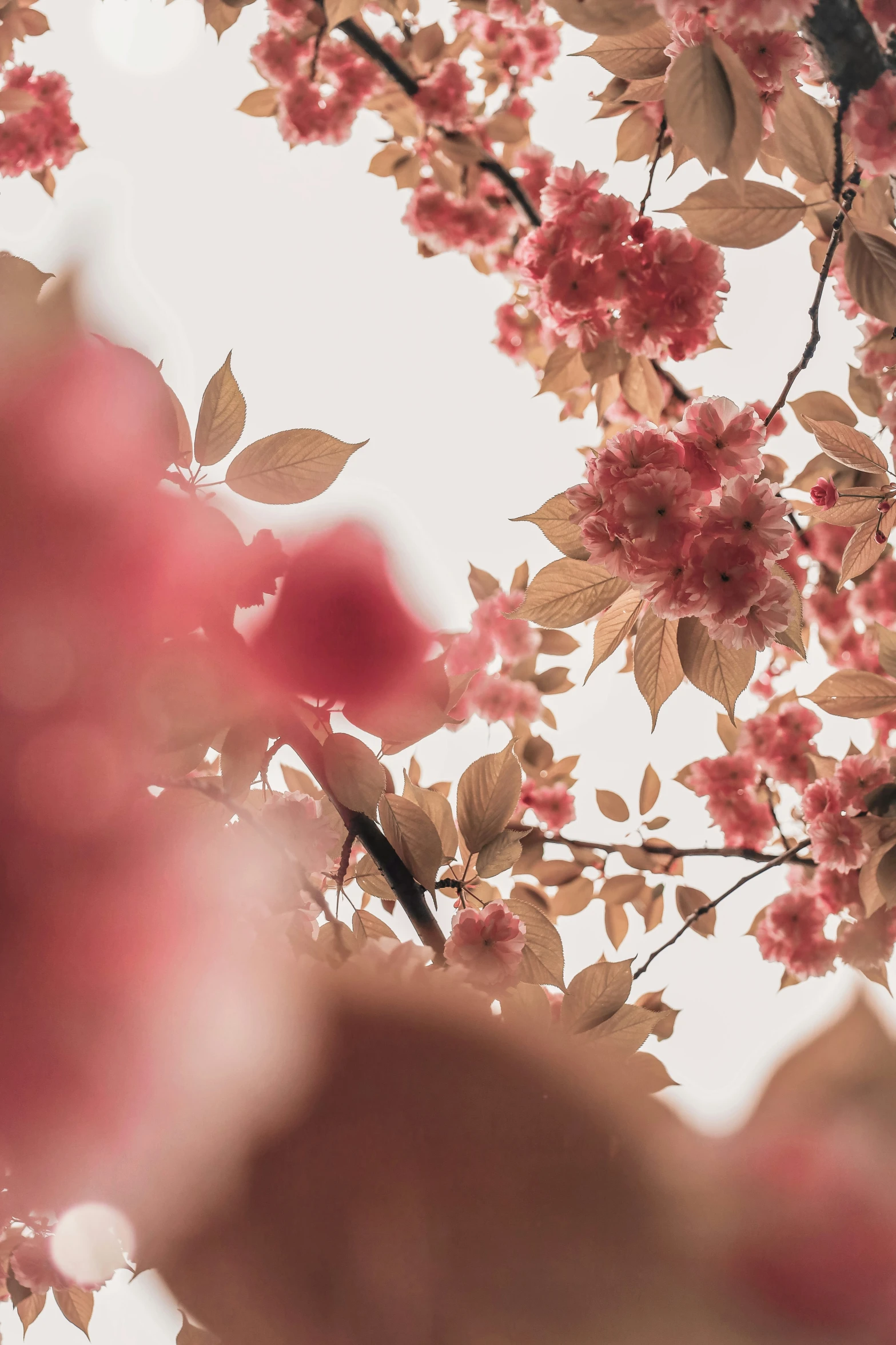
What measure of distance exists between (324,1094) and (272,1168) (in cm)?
3

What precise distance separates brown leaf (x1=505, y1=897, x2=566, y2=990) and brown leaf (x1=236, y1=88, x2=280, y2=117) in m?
1.65

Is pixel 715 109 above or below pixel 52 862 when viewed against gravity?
above

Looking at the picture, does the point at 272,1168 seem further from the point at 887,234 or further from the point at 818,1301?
the point at 887,234

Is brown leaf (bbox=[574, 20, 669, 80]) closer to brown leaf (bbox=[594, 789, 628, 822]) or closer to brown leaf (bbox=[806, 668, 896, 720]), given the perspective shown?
brown leaf (bbox=[806, 668, 896, 720])

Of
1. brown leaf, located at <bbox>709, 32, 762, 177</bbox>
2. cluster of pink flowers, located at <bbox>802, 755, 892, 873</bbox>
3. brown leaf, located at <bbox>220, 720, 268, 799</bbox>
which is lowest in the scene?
cluster of pink flowers, located at <bbox>802, 755, 892, 873</bbox>

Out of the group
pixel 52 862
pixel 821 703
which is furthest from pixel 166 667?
pixel 821 703

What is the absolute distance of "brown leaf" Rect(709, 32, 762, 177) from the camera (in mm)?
440

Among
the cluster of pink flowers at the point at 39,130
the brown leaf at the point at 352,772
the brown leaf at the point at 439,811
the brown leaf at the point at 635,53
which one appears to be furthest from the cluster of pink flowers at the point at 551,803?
the cluster of pink flowers at the point at 39,130

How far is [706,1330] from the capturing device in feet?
0.69

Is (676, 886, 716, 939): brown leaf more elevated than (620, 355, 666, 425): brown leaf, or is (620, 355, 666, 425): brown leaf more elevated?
(620, 355, 666, 425): brown leaf

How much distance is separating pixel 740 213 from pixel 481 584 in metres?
1.08

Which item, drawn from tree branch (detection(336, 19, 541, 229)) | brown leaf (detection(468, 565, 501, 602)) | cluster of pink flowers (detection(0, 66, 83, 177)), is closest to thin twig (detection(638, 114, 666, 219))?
tree branch (detection(336, 19, 541, 229))

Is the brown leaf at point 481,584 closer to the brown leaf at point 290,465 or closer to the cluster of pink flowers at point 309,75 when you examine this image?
the cluster of pink flowers at point 309,75

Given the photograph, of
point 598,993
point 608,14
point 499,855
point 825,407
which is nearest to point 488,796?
point 499,855
